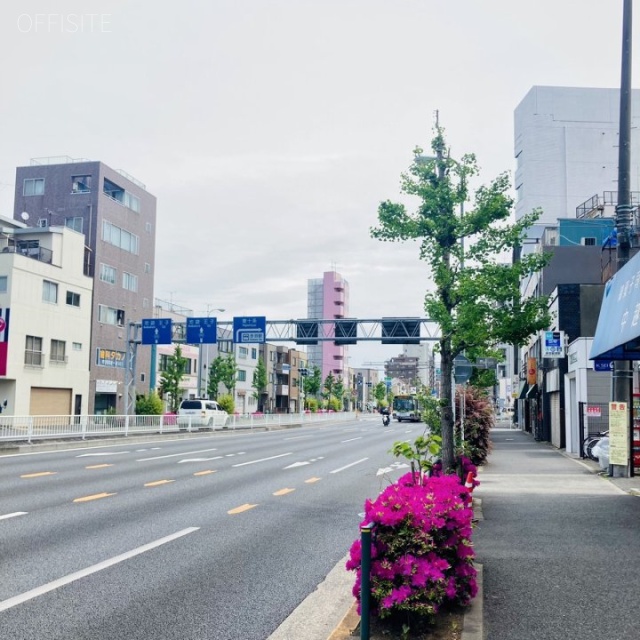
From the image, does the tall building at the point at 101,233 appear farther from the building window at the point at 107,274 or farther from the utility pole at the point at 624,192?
the utility pole at the point at 624,192

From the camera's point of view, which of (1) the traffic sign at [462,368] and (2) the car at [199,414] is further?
(2) the car at [199,414]

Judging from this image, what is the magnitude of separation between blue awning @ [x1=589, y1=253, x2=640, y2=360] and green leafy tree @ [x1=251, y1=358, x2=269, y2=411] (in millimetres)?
76917

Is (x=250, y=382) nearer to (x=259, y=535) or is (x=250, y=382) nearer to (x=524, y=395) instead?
(x=524, y=395)

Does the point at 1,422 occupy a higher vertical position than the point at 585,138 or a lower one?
lower

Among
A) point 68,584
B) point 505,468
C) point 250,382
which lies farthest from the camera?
point 250,382

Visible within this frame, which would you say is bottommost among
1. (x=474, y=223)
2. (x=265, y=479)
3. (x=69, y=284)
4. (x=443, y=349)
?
(x=265, y=479)

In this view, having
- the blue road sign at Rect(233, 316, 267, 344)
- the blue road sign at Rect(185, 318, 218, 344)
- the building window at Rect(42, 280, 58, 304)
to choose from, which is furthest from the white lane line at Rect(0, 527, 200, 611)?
Result: the building window at Rect(42, 280, 58, 304)

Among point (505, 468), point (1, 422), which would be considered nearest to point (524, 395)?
point (505, 468)

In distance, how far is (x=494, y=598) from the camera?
600 cm

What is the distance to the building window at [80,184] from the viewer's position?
178 feet

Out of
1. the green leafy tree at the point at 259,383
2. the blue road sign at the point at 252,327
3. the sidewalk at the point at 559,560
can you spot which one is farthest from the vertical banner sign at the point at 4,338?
the green leafy tree at the point at 259,383

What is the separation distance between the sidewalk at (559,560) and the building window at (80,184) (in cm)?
4723

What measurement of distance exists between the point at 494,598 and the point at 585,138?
7637 centimetres

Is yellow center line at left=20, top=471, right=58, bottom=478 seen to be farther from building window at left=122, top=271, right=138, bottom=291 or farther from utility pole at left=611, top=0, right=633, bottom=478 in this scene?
building window at left=122, top=271, right=138, bottom=291
